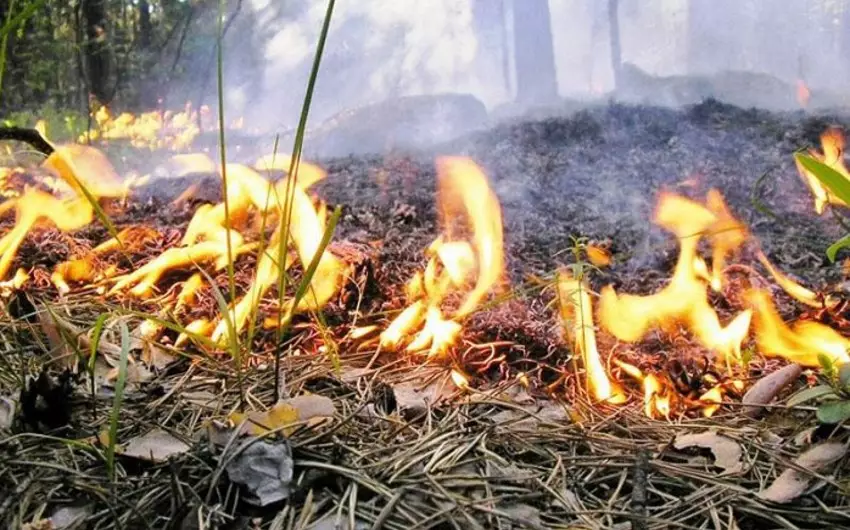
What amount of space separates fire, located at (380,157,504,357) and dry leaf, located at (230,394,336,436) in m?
Result: 0.40

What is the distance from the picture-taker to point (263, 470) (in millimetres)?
898

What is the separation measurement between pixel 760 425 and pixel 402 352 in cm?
70

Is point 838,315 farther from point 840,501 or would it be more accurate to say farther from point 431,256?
point 431,256

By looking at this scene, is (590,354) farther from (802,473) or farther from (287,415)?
(287,415)

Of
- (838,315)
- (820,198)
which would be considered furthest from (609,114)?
(838,315)

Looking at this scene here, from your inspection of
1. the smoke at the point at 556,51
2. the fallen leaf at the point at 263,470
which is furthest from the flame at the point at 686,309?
the smoke at the point at 556,51

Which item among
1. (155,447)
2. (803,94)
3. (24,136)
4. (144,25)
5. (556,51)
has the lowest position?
(803,94)

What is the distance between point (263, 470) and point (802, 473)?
744 mm

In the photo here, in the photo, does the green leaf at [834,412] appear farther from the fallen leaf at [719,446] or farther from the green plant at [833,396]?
the fallen leaf at [719,446]

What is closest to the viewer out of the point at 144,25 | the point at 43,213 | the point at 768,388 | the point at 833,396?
the point at 833,396

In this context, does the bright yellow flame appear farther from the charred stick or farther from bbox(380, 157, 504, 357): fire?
the charred stick

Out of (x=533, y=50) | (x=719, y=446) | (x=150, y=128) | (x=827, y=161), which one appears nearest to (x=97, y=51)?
(x=150, y=128)

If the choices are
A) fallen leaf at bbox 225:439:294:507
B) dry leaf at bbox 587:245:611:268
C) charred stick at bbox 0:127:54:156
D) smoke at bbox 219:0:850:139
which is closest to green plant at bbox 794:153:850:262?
fallen leaf at bbox 225:439:294:507

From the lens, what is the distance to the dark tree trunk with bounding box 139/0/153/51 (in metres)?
6.10
